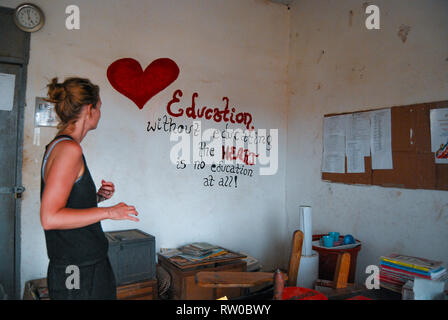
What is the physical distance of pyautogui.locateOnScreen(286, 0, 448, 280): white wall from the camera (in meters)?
2.58

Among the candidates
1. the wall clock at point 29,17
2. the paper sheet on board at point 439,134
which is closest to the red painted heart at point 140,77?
the wall clock at point 29,17

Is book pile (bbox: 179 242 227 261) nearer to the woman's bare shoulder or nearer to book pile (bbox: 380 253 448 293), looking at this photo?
book pile (bbox: 380 253 448 293)

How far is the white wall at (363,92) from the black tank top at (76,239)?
7.77 ft

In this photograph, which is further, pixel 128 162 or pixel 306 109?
pixel 306 109

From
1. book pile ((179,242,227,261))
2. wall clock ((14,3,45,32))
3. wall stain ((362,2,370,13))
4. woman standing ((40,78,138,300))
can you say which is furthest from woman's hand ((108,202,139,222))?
wall stain ((362,2,370,13))

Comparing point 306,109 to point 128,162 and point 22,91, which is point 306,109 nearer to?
point 128,162

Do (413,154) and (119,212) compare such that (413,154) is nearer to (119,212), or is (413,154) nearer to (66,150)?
(119,212)

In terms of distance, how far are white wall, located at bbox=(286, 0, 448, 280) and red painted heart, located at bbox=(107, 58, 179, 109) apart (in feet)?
4.93

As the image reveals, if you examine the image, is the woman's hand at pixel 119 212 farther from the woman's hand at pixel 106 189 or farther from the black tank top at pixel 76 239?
the woman's hand at pixel 106 189

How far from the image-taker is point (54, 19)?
285 cm

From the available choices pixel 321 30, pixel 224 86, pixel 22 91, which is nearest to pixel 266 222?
pixel 224 86

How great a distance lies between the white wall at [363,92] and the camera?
258 centimetres

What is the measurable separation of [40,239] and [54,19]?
183 cm

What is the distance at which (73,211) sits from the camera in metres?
1.40
